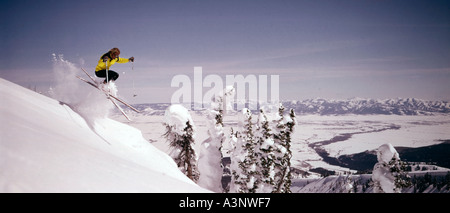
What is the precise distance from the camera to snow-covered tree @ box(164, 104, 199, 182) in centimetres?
1912

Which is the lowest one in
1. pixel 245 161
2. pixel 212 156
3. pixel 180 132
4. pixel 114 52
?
pixel 212 156

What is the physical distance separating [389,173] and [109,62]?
25.9 m

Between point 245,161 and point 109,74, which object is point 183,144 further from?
point 109,74

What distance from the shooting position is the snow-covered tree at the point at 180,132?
19.1m

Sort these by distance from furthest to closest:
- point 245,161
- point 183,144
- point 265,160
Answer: point 183,144 → point 245,161 → point 265,160

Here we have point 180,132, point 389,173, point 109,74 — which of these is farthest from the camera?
point 389,173

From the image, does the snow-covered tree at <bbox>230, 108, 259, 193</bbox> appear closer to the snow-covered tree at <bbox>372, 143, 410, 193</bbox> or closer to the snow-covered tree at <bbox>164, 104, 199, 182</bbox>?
the snow-covered tree at <bbox>164, 104, 199, 182</bbox>

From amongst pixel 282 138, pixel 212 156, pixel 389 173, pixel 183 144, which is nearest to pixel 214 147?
pixel 212 156

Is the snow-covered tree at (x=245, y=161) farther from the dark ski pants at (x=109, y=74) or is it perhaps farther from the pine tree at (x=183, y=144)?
the dark ski pants at (x=109, y=74)

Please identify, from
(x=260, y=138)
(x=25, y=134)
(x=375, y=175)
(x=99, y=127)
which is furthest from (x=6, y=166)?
(x=375, y=175)

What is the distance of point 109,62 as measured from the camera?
36.8 feet

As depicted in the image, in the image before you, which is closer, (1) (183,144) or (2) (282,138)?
(2) (282,138)
